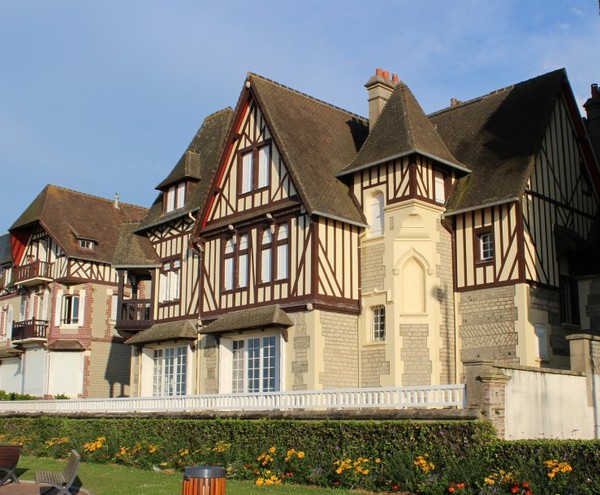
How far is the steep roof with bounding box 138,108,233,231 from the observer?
31.8 meters

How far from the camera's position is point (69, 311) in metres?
42.5

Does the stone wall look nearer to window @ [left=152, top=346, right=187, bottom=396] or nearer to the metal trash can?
window @ [left=152, top=346, right=187, bottom=396]

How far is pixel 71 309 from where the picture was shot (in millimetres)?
42438

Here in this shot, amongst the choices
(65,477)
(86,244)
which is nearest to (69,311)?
(86,244)

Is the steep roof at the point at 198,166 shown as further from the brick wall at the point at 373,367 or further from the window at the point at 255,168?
the brick wall at the point at 373,367

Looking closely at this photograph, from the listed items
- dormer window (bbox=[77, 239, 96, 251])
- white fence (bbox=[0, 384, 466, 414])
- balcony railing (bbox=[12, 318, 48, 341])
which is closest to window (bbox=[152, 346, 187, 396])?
white fence (bbox=[0, 384, 466, 414])

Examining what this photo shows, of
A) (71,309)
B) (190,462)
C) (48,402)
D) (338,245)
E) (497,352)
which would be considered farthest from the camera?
(71,309)

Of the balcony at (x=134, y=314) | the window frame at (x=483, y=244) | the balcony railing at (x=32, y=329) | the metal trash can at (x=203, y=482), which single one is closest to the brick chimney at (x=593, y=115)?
the window frame at (x=483, y=244)

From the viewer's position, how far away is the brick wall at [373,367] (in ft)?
81.7

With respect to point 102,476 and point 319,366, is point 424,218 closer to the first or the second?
point 319,366

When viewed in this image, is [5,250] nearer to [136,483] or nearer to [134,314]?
[134,314]

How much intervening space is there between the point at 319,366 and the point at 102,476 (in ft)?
25.3

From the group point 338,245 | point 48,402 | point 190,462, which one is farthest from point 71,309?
point 190,462

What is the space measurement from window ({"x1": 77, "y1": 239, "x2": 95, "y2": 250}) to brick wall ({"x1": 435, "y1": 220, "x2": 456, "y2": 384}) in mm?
22797
